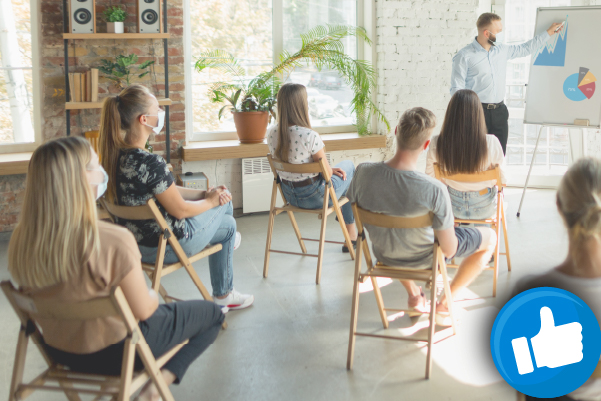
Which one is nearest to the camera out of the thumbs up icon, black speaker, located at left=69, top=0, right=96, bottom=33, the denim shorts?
the thumbs up icon

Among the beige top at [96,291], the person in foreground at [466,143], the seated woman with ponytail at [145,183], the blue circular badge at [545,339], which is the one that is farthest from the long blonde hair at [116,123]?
the blue circular badge at [545,339]

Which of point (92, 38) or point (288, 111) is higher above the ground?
point (92, 38)

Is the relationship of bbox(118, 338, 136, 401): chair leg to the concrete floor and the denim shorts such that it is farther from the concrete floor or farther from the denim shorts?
the denim shorts

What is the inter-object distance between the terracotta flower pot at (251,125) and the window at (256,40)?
29cm

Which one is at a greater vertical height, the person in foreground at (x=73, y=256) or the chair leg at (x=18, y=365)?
the person in foreground at (x=73, y=256)

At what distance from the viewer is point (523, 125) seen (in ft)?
18.9

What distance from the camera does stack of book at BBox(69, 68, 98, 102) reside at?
13.6 ft

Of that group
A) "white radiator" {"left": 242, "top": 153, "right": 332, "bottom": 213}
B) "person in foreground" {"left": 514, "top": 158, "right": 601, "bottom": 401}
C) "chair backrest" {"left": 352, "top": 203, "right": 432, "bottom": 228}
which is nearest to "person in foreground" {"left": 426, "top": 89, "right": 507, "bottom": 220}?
"chair backrest" {"left": 352, "top": 203, "right": 432, "bottom": 228}

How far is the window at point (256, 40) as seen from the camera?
15.7 ft

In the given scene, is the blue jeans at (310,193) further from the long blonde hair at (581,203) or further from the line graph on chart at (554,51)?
the line graph on chart at (554,51)

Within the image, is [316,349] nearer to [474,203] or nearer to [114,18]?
[474,203]

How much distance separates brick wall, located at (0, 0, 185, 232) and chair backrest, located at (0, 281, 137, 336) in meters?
3.04

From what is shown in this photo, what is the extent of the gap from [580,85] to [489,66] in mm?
718

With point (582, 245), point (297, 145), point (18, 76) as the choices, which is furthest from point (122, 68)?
point (582, 245)
